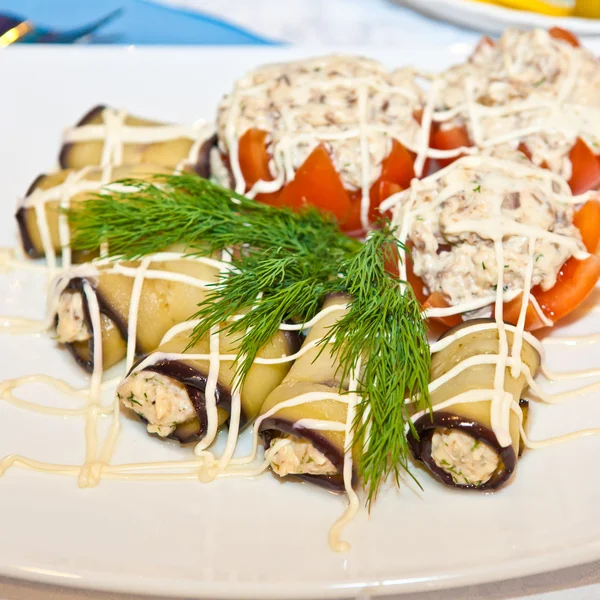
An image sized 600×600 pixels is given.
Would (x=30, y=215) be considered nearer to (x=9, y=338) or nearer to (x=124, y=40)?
(x=9, y=338)

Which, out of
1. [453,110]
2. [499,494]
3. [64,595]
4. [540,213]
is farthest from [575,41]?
[64,595]

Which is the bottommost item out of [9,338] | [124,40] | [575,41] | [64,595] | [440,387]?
[64,595]

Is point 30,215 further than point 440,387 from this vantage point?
Yes

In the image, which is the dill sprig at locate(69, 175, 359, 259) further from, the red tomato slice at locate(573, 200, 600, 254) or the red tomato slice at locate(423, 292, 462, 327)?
the red tomato slice at locate(573, 200, 600, 254)

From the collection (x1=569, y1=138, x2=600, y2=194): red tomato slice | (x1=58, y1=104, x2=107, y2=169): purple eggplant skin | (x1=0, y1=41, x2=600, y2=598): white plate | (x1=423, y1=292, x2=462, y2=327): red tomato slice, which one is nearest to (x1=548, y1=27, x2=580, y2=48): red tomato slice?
(x1=569, y1=138, x2=600, y2=194): red tomato slice

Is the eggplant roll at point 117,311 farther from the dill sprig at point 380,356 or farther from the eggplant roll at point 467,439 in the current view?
the eggplant roll at point 467,439
